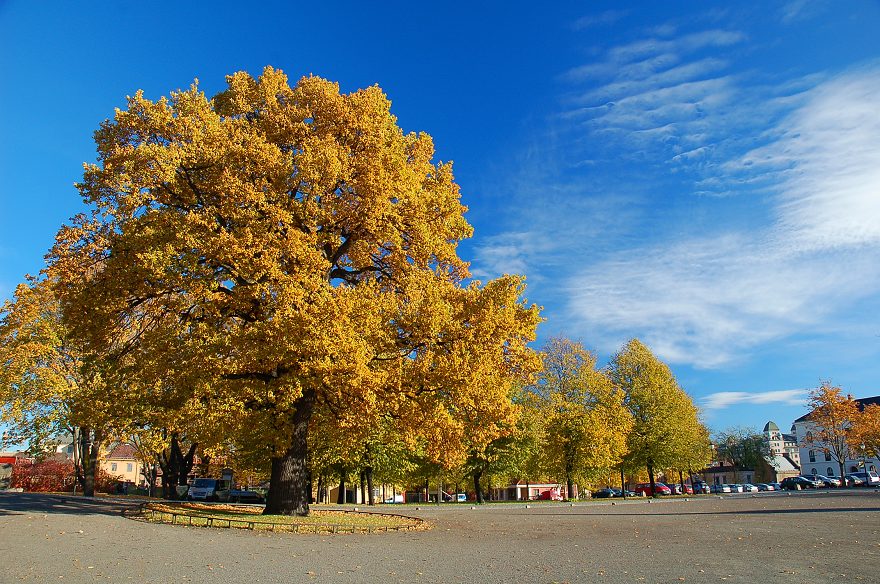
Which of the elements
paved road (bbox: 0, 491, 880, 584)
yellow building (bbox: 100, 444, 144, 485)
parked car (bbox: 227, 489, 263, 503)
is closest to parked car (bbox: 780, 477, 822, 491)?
parked car (bbox: 227, 489, 263, 503)

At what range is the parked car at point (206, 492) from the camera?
47.4 meters

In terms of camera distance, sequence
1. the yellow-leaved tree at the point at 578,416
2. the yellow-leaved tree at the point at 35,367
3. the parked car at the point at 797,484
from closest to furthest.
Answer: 1. the yellow-leaved tree at the point at 35,367
2. the yellow-leaved tree at the point at 578,416
3. the parked car at the point at 797,484

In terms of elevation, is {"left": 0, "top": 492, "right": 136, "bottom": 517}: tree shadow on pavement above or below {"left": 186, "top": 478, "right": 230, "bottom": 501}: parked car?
above

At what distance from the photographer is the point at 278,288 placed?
16.5 metres

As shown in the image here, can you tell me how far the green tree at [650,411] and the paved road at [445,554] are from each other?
32.8 metres

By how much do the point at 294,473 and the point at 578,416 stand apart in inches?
1137

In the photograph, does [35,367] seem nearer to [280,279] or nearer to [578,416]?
[280,279]

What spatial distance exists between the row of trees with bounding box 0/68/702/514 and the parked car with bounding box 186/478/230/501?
2943 centimetres

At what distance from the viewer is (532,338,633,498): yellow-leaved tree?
4378cm

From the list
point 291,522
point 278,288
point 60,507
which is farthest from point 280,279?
point 60,507

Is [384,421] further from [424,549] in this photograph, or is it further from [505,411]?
[424,549]

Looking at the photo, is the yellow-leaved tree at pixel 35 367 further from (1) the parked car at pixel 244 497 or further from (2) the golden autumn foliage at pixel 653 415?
(2) the golden autumn foliage at pixel 653 415

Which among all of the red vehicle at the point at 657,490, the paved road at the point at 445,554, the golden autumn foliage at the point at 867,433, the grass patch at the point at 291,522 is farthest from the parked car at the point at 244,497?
the golden autumn foliage at the point at 867,433

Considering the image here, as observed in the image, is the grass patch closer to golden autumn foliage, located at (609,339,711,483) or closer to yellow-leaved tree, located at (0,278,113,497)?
yellow-leaved tree, located at (0,278,113,497)
